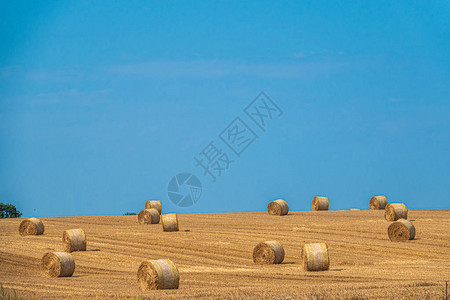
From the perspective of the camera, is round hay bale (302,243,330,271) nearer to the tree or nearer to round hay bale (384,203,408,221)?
round hay bale (384,203,408,221)

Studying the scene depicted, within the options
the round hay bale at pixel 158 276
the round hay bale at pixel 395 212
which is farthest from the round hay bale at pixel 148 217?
the round hay bale at pixel 158 276

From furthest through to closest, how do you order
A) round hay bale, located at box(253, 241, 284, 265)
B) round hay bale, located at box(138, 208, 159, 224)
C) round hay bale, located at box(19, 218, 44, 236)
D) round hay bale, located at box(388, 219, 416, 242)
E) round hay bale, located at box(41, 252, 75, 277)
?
round hay bale, located at box(138, 208, 159, 224)
round hay bale, located at box(19, 218, 44, 236)
round hay bale, located at box(388, 219, 416, 242)
round hay bale, located at box(253, 241, 284, 265)
round hay bale, located at box(41, 252, 75, 277)

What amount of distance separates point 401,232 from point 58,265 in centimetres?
1529

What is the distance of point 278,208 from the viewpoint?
44.7m

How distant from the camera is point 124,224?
138ft

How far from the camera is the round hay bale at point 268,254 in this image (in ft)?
84.6

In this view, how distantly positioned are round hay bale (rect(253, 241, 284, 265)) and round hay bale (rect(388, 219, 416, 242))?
709cm

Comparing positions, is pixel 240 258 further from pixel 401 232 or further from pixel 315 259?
pixel 401 232

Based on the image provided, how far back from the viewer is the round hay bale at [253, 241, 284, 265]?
2580 centimetres

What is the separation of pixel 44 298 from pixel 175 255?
12738mm

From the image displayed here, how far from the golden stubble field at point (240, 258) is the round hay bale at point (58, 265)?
39cm

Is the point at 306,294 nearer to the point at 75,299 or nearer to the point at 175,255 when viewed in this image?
the point at 75,299

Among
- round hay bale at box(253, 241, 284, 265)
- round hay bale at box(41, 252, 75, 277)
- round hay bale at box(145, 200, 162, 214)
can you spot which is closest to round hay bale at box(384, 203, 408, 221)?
round hay bale at box(253, 241, 284, 265)

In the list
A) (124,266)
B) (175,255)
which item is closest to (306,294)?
(124,266)
